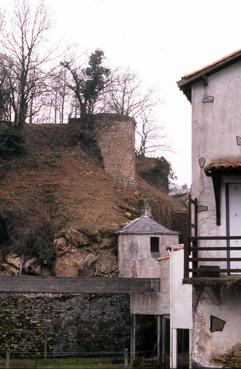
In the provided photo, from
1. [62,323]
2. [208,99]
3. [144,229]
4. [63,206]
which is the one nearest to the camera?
[208,99]

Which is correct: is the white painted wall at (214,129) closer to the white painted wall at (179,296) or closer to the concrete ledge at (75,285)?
the white painted wall at (179,296)

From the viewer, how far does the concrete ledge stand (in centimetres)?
2891

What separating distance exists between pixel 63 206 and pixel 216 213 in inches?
906

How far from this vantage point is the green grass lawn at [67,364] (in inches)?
918

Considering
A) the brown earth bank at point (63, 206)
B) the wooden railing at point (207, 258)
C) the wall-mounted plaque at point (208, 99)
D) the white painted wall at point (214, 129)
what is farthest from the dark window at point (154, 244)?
the wall-mounted plaque at point (208, 99)

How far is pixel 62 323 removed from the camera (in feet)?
96.2

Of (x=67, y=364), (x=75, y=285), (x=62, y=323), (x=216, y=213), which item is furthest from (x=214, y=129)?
(x=62, y=323)

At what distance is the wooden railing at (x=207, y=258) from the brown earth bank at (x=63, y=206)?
18.3 meters

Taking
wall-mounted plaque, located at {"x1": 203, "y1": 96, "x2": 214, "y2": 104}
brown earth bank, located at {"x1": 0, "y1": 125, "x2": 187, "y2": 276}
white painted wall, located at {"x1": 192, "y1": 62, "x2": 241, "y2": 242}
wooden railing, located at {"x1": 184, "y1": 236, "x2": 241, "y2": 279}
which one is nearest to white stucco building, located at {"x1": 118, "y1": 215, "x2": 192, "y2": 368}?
brown earth bank, located at {"x1": 0, "y1": 125, "x2": 187, "y2": 276}

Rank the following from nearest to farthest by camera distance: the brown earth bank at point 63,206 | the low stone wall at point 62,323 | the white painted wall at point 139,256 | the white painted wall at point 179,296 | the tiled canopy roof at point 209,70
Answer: the tiled canopy roof at point 209,70, the white painted wall at point 179,296, the low stone wall at point 62,323, the white painted wall at point 139,256, the brown earth bank at point 63,206

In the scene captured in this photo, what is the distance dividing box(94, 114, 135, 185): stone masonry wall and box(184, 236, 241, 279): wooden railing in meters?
29.6

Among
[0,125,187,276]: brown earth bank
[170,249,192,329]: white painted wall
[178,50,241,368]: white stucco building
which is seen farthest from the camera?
[0,125,187,276]: brown earth bank

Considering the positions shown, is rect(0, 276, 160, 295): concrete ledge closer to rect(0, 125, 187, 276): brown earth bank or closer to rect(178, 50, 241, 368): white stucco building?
rect(0, 125, 187, 276): brown earth bank

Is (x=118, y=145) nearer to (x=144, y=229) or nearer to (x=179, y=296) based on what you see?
(x=144, y=229)
